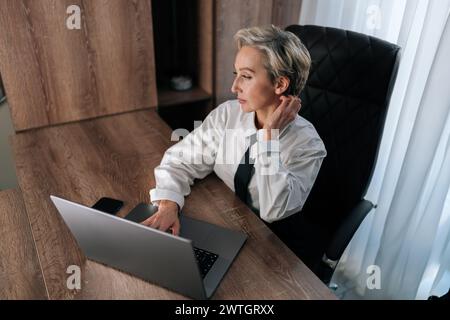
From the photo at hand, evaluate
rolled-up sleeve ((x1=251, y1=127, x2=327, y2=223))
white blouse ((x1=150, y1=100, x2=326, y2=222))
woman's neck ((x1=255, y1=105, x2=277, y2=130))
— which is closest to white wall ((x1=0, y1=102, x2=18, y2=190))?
white blouse ((x1=150, y1=100, x2=326, y2=222))

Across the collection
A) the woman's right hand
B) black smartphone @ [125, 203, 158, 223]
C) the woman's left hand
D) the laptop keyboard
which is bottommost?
the laptop keyboard

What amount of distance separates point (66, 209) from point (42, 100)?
2.94 feet

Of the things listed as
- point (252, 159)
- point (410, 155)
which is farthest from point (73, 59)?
point (410, 155)

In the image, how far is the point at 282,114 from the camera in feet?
3.68

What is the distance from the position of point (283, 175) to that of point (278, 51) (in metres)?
0.35

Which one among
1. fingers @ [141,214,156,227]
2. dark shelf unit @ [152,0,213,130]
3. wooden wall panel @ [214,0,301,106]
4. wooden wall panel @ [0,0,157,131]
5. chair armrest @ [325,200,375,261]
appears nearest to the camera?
fingers @ [141,214,156,227]

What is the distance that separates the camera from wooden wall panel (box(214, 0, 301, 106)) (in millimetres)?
1749

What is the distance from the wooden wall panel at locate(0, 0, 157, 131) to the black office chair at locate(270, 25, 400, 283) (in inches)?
28.1

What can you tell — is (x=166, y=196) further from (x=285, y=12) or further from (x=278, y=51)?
(x=285, y=12)

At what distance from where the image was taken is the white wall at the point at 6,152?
75.4 inches

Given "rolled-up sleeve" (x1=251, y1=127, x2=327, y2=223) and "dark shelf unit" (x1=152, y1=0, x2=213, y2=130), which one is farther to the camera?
"dark shelf unit" (x1=152, y1=0, x2=213, y2=130)

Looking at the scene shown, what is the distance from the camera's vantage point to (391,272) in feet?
5.39

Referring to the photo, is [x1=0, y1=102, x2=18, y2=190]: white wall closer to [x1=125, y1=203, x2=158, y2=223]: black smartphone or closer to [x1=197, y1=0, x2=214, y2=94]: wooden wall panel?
[x1=197, y1=0, x2=214, y2=94]: wooden wall panel

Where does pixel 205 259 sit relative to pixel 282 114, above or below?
below
